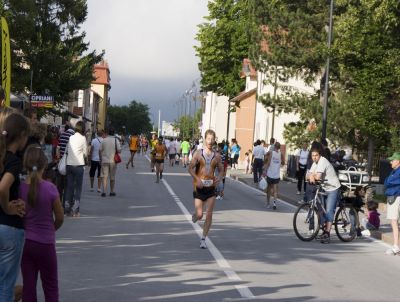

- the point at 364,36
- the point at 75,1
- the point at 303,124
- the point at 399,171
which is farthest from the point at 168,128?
the point at 399,171

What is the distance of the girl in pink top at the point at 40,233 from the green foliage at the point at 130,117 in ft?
606

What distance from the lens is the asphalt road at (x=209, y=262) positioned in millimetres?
8234

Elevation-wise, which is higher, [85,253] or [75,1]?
[75,1]

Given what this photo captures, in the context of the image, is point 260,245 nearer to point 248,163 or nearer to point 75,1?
point 248,163

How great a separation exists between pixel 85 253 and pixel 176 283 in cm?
251

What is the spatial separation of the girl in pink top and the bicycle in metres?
8.02

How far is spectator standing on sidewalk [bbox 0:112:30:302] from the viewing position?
4.98m

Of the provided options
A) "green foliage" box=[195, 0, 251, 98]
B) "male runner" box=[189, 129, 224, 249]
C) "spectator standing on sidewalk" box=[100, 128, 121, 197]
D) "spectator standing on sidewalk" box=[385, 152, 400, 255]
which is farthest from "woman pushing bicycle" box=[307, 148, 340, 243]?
"green foliage" box=[195, 0, 251, 98]

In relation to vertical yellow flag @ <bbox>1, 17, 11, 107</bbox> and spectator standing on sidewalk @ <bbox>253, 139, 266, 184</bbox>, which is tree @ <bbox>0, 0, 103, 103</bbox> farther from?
vertical yellow flag @ <bbox>1, 17, 11, 107</bbox>

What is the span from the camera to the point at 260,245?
12.6 meters

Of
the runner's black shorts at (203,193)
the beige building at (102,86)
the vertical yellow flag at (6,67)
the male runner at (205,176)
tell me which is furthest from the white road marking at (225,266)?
the beige building at (102,86)

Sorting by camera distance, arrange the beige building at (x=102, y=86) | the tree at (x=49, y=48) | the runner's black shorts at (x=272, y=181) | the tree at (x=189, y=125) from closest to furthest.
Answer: the runner's black shorts at (x=272, y=181) → the tree at (x=49, y=48) → the tree at (x=189, y=125) → the beige building at (x=102, y=86)

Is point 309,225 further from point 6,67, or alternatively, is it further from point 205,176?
point 6,67

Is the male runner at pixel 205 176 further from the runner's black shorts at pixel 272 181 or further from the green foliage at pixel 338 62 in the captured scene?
the green foliage at pixel 338 62
